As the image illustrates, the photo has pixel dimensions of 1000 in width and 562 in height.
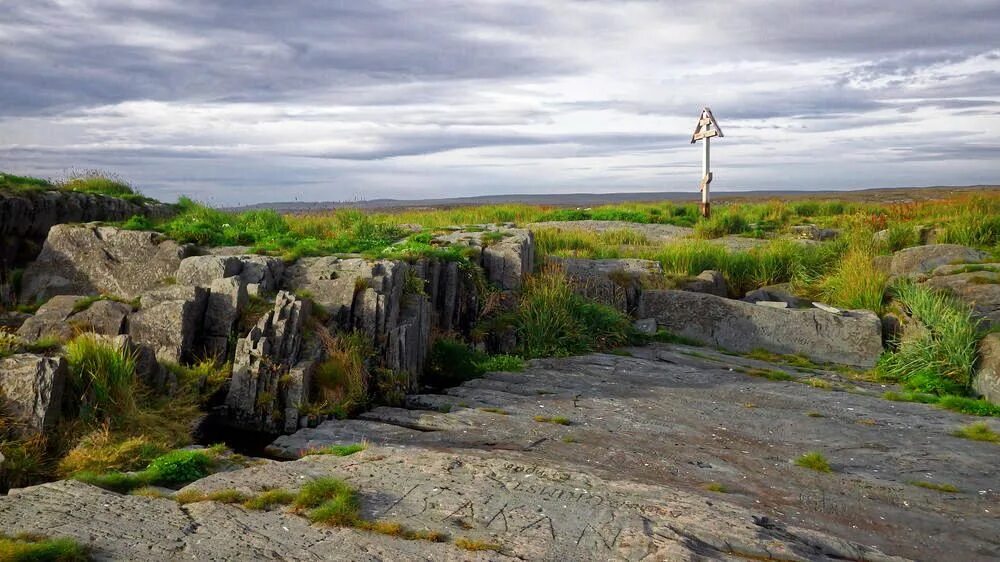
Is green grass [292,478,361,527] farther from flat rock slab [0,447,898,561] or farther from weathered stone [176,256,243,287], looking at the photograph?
weathered stone [176,256,243,287]

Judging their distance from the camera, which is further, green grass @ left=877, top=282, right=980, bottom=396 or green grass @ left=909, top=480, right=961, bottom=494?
green grass @ left=877, top=282, right=980, bottom=396

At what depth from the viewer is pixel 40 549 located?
588cm

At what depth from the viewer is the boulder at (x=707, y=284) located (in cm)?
1950

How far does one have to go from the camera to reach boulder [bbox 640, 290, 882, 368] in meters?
16.5

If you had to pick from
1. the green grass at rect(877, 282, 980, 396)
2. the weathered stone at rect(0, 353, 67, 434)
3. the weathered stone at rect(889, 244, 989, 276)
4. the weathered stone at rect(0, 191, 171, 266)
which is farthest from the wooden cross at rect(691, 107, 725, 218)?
the weathered stone at rect(0, 353, 67, 434)

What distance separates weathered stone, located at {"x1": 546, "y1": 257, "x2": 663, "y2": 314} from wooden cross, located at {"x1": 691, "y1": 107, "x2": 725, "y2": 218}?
42.9 feet

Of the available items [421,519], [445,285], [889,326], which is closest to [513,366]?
[445,285]

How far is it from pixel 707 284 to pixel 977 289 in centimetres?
544

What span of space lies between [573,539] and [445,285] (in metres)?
8.95

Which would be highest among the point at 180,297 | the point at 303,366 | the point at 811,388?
the point at 180,297

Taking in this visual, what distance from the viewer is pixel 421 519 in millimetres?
7184

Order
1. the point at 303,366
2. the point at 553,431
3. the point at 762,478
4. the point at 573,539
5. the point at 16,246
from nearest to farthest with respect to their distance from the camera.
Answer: the point at 573,539 → the point at 762,478 → the point at 553,431 → the point at 303,366 → the point at 16,246

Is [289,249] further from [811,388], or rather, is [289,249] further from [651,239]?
[651,239]

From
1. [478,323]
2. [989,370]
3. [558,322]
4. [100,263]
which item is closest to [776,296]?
[989,370]
